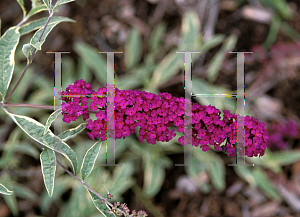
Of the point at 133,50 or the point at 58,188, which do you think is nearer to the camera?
the point at 58,188

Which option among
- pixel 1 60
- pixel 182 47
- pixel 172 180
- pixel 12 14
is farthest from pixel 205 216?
pixel 12 14

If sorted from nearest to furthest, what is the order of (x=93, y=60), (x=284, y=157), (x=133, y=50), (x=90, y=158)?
(x=90, y=158), (x=93, y=60), (x=284, y=157), (x=133, y=50)

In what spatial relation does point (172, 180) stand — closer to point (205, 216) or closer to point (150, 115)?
point (205, 216)

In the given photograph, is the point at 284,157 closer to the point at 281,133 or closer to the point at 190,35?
the point at 281,133

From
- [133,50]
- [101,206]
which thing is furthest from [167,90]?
[101,206]

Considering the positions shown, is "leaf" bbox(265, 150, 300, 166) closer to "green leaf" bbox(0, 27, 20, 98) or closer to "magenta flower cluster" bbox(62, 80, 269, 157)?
"magenta flower cluster" bbox(62, 80, 269, 157)
